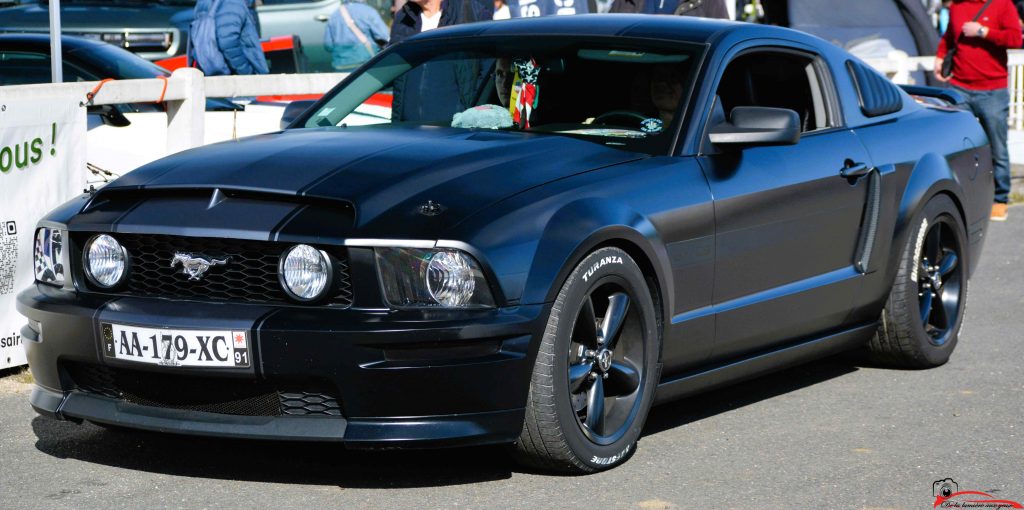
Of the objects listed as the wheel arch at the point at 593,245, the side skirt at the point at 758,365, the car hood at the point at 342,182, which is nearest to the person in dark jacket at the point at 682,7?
the side skirt at the point at 758,365

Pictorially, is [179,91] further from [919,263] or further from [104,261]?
[919,263]

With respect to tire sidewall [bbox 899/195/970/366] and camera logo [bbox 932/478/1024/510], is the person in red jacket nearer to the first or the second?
tire sidewall [bbox 899/195/970/366]

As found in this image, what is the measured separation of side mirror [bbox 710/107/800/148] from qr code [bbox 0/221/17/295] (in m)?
3.10

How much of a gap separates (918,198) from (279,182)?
10.1 ft

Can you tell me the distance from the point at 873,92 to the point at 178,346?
352 centimetres

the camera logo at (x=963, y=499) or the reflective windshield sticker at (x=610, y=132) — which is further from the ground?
the reflective windshield sticker at (x=610, y=132)

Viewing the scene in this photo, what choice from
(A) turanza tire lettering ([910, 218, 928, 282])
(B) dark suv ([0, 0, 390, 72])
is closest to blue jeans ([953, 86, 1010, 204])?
(A) turanza tire lettering ([910, 218, 928, 282])

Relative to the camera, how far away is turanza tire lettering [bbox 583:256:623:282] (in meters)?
4.87

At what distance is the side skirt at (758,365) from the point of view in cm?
550

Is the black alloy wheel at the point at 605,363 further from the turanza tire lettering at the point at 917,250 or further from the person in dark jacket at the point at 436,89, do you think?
the turanza tire lettering at the point at 917,250

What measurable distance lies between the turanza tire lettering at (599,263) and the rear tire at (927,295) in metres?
2.13

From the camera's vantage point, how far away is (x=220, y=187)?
15.9 ft

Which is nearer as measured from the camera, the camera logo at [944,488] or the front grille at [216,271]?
the front grille at [216,271]

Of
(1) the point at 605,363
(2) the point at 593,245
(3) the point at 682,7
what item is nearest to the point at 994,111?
(3) the point at 682,7
